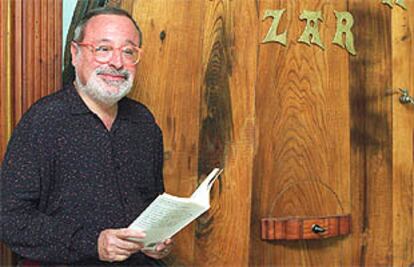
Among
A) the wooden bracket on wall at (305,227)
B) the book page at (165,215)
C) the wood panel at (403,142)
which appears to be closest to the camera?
the book page at (165,215)

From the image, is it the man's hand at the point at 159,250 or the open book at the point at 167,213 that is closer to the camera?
the open book at the point at 167,213

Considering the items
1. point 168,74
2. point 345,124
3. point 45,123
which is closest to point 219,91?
point 168,74

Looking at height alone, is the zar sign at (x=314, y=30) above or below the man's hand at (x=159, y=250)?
above

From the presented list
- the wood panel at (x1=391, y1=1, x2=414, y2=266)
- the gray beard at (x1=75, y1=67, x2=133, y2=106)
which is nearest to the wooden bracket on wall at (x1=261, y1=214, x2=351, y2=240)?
the wood panel at (x1=391, y1=1, x2=414, y2=266)

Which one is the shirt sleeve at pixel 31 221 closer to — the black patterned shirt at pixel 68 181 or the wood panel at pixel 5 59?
the black patterned shirt at pixel 68 181

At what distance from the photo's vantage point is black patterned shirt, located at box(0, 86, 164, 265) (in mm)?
1364

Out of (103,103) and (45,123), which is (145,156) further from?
(45,123)

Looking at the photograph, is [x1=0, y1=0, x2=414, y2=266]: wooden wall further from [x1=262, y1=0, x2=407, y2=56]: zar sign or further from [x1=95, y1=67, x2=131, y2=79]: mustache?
[x1=95, y1=67, x2=131, y2=79]: mustache

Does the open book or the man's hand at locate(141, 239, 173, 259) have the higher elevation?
the open book

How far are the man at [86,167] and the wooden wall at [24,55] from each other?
4.8 inches

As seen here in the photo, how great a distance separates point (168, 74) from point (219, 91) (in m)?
0.16

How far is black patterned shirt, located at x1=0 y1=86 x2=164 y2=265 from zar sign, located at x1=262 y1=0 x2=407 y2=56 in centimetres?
57

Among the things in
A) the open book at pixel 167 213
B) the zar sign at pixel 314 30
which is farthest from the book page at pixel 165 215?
the zar sign at pixel 314 30

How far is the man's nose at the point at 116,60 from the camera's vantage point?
4.87 ft
